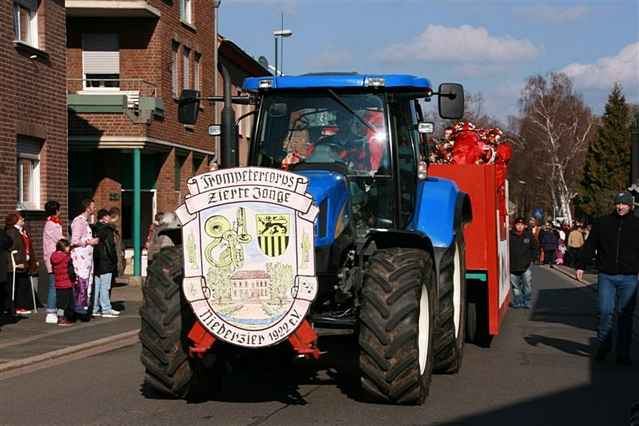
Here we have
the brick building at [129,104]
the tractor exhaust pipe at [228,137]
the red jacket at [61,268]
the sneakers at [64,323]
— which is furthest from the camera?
the brick building at [129,104]

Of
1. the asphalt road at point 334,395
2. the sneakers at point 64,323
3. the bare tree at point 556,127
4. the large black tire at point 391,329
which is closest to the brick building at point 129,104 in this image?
the sneakers at point 64,323

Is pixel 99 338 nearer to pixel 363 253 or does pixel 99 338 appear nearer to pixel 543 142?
pixel 363 253

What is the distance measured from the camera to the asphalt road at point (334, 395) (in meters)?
7.78

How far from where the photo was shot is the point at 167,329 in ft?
25.7

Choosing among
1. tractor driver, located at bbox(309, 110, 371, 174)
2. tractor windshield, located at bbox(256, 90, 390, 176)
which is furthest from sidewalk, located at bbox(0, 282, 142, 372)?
tractor driver, located at bbox(309, 110, 371, 174)

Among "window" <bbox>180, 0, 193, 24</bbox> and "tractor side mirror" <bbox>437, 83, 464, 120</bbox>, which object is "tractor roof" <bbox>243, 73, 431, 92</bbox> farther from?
"window" <bbox>180, 0, 193, 24</bbox>

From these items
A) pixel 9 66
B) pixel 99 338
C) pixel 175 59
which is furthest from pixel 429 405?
pixel 175 59

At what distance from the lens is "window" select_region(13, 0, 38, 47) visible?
17500mm

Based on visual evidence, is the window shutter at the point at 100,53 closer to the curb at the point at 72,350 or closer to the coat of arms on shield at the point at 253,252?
the curb at the point at 72,350

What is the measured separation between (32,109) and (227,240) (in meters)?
11.6

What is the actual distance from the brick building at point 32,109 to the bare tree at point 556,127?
55121 millimetres

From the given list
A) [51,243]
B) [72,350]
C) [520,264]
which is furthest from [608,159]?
[72,350]

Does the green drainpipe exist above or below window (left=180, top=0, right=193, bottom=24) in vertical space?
below

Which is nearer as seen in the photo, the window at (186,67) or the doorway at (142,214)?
the doorway at (142,214)
